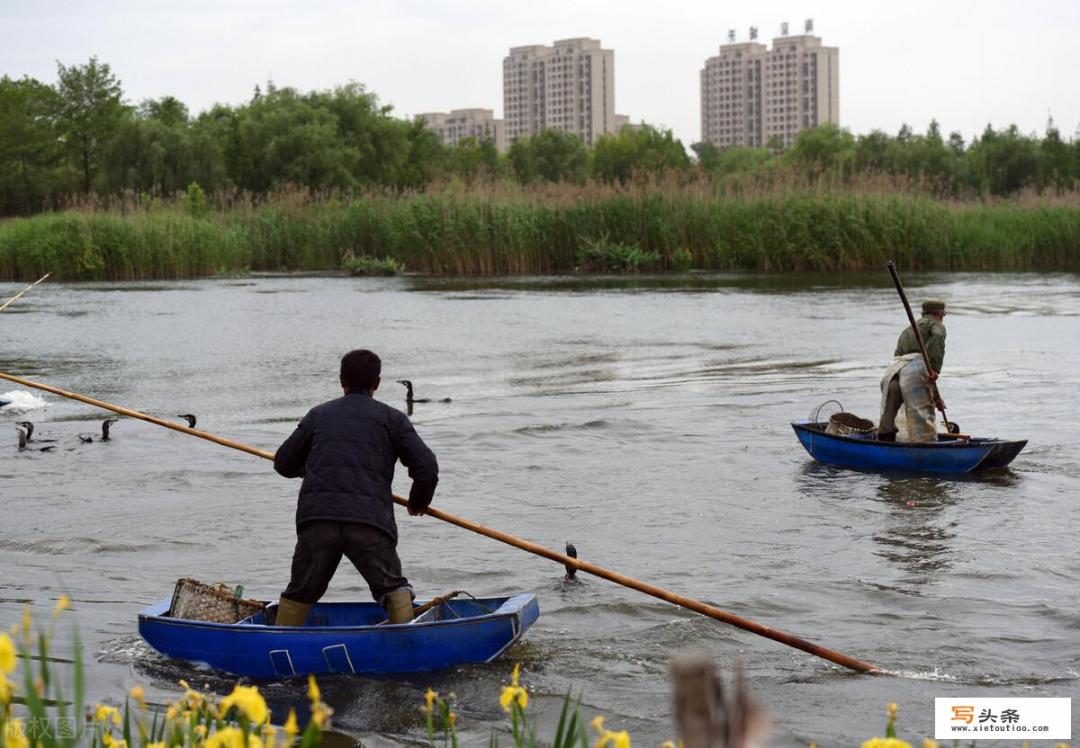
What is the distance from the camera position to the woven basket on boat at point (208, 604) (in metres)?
7.53

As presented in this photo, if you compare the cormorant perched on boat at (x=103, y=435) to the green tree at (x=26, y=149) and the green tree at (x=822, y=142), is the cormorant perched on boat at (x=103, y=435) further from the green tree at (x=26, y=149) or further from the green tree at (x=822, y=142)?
the green tree at (x=822, y=142)

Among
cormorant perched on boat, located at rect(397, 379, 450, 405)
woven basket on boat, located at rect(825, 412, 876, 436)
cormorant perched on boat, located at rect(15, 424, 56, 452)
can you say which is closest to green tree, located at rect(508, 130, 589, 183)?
cormorant perched on boat, located at rect(397, 379, 450, 405)

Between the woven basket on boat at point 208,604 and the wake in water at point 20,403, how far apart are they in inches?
391

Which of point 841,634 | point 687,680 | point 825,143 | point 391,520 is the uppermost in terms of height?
point 825,143

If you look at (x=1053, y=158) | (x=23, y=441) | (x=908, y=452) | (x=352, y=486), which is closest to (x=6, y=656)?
(x=352, y=486)

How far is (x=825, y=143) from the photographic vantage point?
112 meters

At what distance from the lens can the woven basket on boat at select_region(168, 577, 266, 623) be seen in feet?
24.7

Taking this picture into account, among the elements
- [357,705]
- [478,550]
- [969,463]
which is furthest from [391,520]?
[969,463]

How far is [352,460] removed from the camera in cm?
693

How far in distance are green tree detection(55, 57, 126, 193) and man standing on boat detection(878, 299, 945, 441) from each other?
76976mm

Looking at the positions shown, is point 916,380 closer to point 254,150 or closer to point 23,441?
point 23,441

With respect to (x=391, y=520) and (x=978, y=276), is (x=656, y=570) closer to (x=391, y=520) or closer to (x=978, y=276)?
(x=391, y=520)

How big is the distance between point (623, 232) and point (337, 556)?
3225 centimetres

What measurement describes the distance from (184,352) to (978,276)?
21704 millimetres
